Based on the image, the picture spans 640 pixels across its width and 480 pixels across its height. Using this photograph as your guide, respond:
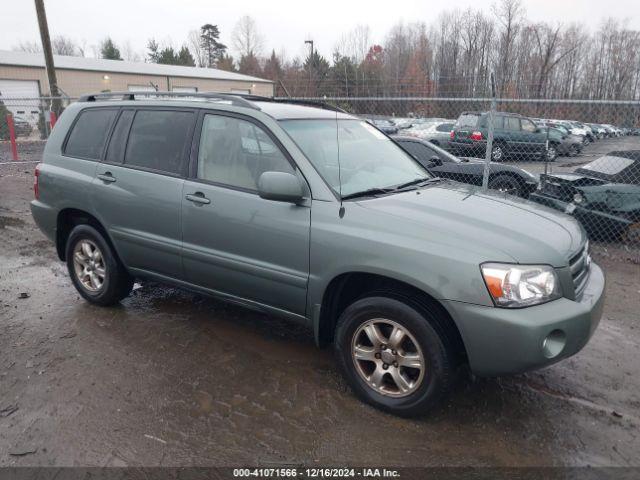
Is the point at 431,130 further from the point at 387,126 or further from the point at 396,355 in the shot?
the point at 396,355

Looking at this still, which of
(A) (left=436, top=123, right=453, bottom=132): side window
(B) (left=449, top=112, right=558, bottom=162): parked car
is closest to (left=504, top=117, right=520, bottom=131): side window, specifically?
(B) (left=449, top=112, right=558, bottom=162): parked car

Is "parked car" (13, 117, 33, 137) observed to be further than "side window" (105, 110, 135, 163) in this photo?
Yes

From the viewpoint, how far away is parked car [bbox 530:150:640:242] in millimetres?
6676

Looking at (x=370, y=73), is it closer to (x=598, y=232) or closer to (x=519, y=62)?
(x=519, y=62)

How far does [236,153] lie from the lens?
361 centimetres

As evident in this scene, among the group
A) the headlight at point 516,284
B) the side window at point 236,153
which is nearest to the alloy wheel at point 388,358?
the headlight at point 516,284

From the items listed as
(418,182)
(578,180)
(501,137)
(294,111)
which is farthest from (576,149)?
(294,111)

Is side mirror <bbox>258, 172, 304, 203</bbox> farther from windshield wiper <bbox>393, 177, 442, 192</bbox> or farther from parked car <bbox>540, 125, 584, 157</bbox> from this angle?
parked car <bbox>540, 125, 584, 157</bbox>

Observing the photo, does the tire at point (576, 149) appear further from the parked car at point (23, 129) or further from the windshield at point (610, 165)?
the parked car at point (23, 129)

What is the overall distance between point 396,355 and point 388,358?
0.19ft

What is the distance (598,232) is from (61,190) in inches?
260

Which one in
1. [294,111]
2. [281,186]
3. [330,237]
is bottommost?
[330,237]

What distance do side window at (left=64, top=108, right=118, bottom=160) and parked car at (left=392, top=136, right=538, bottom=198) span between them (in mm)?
5188

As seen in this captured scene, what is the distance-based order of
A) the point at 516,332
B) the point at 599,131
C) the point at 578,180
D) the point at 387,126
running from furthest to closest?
the point at 599,131
the point at 387,126
the point at 578,180
the point at 516,332
